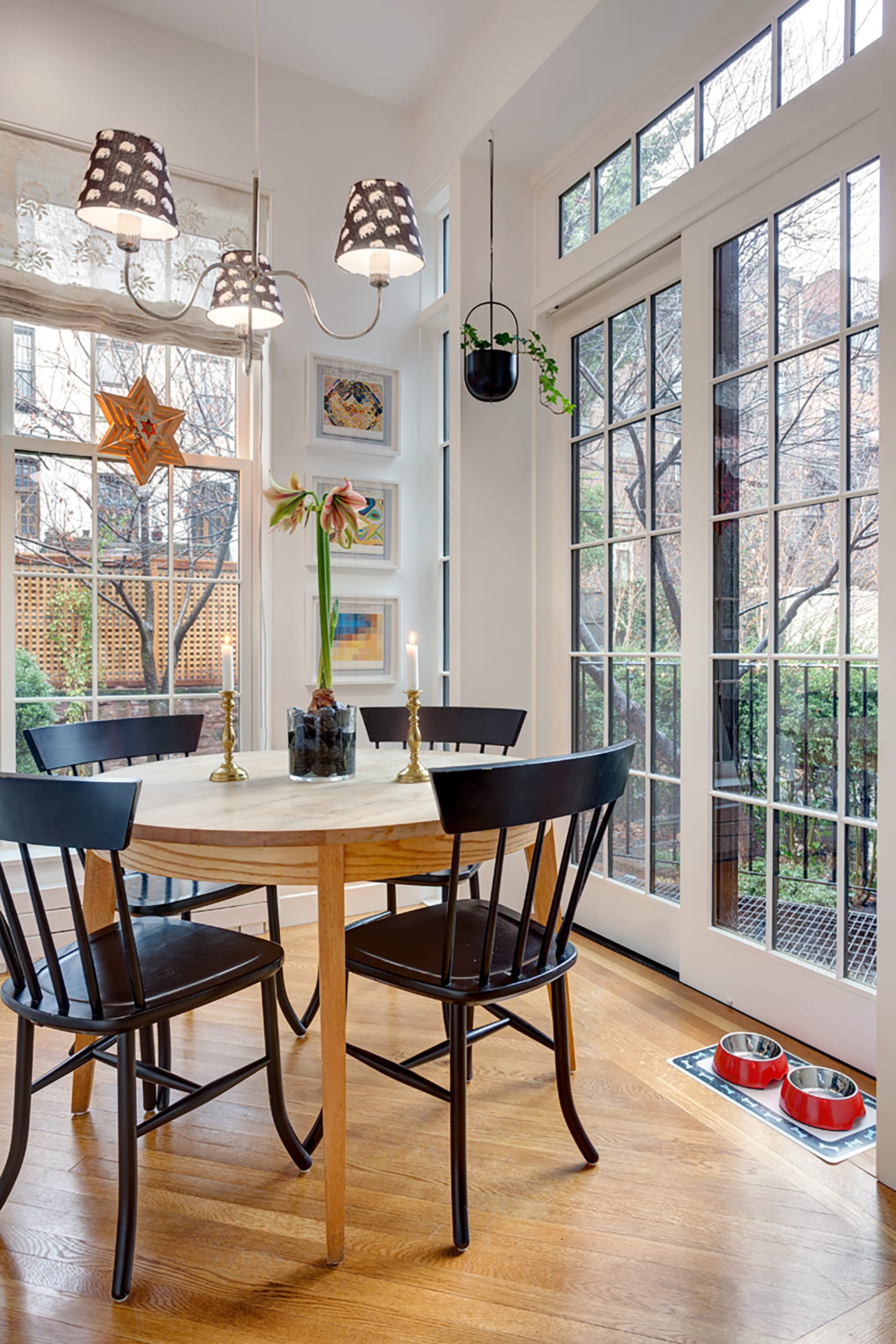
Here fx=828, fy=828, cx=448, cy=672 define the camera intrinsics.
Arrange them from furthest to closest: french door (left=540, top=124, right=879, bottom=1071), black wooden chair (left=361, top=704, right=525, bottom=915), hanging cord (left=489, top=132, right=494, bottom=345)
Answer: hanging cord (left=489, top=132, right=494, bottom=345), black wooden chair (left=361, top=704, right=525, bottom=915), french door (left=540, top=124, right=879, bottom=1071)

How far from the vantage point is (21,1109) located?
1.47 meters

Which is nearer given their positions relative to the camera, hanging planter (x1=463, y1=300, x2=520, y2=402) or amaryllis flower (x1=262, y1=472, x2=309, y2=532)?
amaryllis flower (x1=262, y1=472, x2=309, y2=532)

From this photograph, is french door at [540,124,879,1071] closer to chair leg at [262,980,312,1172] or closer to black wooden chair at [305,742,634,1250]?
black wooden chair at [305,742,634,1250]

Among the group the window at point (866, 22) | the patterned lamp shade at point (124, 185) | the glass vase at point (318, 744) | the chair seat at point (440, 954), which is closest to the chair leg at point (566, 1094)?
the chair seat at point (440, 954)

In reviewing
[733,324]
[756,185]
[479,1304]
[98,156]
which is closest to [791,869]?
[479,1304]

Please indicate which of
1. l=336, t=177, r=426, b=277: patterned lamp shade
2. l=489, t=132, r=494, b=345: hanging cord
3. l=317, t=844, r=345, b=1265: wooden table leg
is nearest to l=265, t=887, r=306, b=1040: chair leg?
l=317, t=844, r=345, b=1265: wooden table leg

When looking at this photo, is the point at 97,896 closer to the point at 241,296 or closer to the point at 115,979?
the point at 115,979

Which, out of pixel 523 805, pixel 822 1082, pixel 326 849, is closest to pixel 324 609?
pixel 326 849

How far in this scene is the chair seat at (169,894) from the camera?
193cm

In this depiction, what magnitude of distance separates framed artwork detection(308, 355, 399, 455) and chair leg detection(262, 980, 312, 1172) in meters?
2.17

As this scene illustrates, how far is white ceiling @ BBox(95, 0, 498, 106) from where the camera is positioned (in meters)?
2.86

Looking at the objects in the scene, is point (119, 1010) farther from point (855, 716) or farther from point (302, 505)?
point (855, 716)

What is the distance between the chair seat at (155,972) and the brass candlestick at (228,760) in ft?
1.05

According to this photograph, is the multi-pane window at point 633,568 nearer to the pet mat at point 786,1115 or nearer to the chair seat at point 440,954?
the pet mat at point 786,1115
